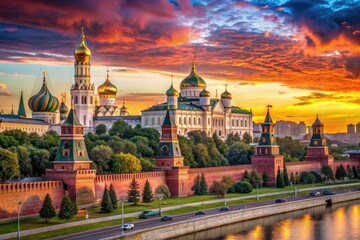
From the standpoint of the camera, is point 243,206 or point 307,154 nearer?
point 243,206

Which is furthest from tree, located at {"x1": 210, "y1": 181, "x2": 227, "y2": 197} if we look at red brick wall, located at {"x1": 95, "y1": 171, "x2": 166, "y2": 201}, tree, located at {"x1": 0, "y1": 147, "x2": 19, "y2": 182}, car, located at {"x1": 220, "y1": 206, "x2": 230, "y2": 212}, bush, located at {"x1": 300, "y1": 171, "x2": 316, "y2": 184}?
bush, located at {"x1": 300, "y1": 171, "x2": 316, "y2": 184}

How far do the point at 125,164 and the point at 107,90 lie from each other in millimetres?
53612

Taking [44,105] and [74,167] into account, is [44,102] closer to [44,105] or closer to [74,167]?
[44,105]

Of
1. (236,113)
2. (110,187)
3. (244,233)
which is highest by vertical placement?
A: (236,113)

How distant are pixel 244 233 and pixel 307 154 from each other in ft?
137

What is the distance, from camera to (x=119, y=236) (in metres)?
34.4

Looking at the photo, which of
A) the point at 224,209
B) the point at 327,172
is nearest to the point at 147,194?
the point at 224,209

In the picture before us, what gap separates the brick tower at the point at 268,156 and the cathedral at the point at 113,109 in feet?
73.2

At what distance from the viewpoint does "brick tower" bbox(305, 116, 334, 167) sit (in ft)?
263

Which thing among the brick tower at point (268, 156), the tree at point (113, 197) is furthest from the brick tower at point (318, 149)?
the tree at point (113, 197)

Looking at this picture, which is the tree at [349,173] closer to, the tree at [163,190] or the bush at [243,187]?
the bush at [243,187]

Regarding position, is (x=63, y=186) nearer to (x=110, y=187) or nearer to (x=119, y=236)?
(x=110, y=187)

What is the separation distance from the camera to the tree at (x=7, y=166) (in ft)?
155

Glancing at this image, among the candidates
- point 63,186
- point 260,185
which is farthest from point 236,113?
point 63,186
